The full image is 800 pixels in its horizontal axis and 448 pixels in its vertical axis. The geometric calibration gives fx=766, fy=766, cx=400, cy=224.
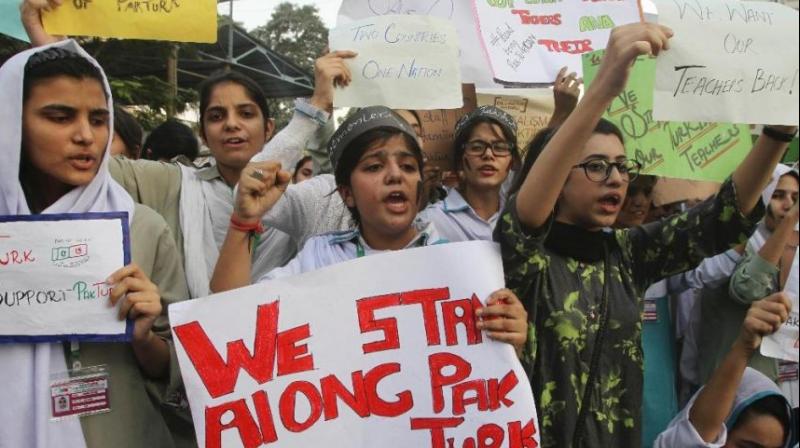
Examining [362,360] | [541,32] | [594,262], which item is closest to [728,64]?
[594,262]

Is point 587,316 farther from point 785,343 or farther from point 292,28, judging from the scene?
point 292,28

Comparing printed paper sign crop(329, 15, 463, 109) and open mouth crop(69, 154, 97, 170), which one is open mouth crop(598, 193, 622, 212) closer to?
printed paper sign crop(329, 15, 463, 109)

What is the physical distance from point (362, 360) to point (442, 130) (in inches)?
73.9

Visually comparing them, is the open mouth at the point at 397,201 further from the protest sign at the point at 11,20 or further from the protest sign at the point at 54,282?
the protest sign at the point at 11,20

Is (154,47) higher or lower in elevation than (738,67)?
higher

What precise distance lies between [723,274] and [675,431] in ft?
3.62

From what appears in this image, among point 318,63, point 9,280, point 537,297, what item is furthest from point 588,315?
point 9,280

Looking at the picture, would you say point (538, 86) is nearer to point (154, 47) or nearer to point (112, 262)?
point (112, 262)

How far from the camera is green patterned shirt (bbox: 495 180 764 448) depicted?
211 centimetres

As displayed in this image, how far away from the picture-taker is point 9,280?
6.41 feet

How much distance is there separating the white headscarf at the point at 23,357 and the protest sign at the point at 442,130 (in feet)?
6.26

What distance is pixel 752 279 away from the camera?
3180 mm

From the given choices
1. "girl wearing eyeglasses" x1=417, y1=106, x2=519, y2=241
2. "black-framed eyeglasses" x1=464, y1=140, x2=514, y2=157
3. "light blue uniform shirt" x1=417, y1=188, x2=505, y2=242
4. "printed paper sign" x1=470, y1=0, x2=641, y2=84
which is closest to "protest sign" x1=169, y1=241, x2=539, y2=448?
"light blue uniform shirt" x1=417, y1=188, x2=505, y2=242

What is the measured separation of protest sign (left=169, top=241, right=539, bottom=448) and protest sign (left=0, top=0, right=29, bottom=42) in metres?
1.13
